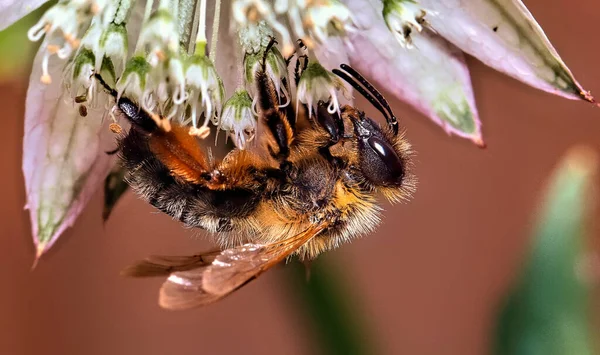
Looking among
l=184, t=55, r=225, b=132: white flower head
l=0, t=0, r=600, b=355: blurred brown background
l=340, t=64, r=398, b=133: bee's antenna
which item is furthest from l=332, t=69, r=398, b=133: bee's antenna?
l=0, t=0, r=600, b=355: blurred brown background

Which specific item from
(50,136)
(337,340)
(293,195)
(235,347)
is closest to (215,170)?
(293,195)

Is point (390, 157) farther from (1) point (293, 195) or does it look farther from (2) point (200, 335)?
(2) point (200, 335)

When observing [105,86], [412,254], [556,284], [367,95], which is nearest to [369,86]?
[367,95]

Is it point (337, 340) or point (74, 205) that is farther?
point (337, 340)

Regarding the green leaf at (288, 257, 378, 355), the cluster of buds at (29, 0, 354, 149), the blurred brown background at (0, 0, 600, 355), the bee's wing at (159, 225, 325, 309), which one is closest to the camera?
the bee's wing at (159, 225, 325, 309)

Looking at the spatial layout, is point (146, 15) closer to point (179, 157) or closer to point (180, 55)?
point (180, 55)

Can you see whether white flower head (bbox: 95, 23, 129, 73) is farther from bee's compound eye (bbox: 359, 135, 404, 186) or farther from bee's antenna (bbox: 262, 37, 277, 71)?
bee's compound eye (bbox: 359, 135, 404, 186)
